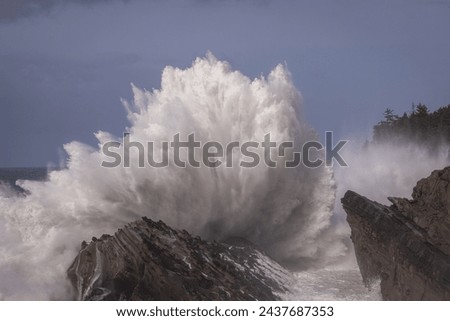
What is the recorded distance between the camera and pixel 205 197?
78.1ft

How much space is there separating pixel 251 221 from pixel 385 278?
767 cm

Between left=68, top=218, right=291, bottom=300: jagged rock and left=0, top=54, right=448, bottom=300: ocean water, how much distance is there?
2.04 m

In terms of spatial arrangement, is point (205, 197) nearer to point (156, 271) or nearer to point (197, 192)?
point (197, 192)

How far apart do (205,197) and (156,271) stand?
8743 millimetres

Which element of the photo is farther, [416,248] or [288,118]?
[288,118]

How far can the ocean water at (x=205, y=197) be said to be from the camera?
20453 mm

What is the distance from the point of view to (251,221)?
24.7 metres

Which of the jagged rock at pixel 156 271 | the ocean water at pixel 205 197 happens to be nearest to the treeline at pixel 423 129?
the ocean water at pixel 205 197

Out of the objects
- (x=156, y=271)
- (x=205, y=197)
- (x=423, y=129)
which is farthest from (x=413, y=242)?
(x=423, y=129)

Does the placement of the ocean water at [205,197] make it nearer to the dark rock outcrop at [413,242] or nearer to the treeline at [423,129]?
the dark rock outcrop at [413,242]

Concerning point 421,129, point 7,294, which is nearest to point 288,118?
point 7,294

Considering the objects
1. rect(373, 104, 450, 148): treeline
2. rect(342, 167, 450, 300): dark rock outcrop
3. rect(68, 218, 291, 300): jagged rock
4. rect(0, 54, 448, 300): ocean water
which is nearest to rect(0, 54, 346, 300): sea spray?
rect(0, 54, 448, 300): ocean water

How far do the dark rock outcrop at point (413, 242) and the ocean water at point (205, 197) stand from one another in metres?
1.41
